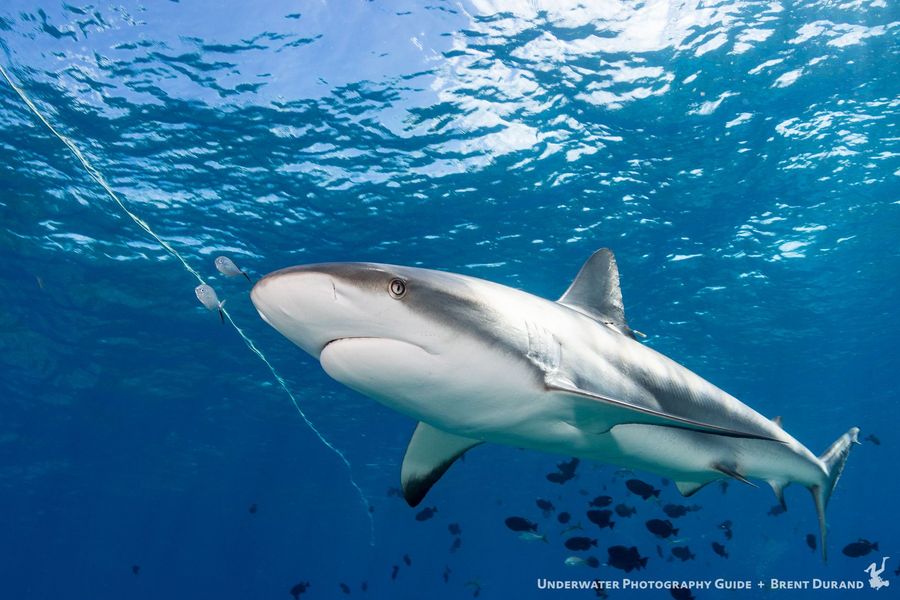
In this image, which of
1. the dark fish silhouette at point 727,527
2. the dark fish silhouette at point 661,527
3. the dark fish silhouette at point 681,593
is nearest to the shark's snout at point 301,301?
the dark fish silhouette at point 661,527

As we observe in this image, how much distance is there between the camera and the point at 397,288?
95.1 inches

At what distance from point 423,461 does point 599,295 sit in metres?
1.98

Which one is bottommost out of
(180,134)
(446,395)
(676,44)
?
(446,395)

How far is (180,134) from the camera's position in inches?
469

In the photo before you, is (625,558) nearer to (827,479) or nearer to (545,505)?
(545,505)

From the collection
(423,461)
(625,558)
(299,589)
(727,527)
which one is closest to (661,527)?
(625,558)

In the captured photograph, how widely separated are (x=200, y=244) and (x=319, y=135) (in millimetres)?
5969

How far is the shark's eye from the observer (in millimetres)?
2400

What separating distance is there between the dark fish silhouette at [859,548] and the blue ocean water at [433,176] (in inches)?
177

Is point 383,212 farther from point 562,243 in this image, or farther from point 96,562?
point 96,562

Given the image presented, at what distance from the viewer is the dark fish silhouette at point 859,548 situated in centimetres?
1076

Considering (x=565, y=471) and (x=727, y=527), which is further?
(x=727, y=527)

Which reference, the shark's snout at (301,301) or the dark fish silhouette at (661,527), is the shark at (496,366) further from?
the dark fish silhouette at (661,527)

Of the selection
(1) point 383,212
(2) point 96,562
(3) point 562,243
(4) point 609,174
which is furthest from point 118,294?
(2) point 96,562
